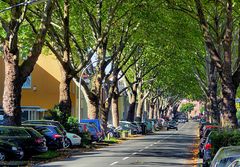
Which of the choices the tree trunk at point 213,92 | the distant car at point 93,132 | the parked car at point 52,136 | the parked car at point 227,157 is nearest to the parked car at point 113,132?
the distant car at point 93,132

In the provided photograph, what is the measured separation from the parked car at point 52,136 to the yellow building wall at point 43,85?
32.3 meters

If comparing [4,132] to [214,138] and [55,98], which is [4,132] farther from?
[55,98]

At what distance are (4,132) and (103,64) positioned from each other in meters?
16.2

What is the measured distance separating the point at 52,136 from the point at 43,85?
3471 cm

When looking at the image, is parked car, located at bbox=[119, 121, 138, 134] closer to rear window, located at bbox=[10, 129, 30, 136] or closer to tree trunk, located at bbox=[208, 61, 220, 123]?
tree trunk, located at bbox=[208, 61, 220, 123]

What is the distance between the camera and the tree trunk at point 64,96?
32.5 m

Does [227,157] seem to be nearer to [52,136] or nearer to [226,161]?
[226,161]

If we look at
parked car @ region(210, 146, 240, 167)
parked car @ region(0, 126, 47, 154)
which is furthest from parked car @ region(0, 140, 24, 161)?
parked car @ region(210, 146, 240, 167)

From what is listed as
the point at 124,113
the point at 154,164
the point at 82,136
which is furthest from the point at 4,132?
the point at 124,113

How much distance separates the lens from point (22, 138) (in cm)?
2322

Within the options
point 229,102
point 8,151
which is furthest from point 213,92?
point 8,151

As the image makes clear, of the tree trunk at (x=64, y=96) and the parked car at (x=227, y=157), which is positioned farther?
the tree trunk at (x=64, y=96)

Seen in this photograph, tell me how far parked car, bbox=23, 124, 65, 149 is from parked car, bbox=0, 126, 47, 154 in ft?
14.0

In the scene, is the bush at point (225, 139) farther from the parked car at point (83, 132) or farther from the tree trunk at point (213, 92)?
the tree trunk at point (213, 92)
